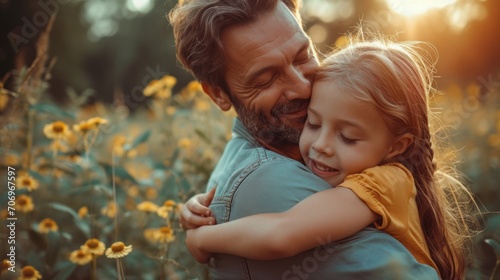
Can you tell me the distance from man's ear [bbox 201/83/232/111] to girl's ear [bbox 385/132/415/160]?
69 cm

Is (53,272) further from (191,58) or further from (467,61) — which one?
(467,61)

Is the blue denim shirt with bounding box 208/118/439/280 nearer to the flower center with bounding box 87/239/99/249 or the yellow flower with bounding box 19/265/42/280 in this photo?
the flower center with bounding box 87/239/99/249

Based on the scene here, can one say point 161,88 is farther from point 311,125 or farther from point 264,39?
point 311,125

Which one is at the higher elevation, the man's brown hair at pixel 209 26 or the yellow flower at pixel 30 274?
the man's brown hair at pixel 209 26

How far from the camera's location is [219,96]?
2227mm

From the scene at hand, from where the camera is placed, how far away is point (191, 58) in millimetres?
2164

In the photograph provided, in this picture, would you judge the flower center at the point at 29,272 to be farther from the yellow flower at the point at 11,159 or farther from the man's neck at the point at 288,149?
the man's neck at the point at 288,149

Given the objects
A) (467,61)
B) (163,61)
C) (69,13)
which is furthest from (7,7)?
(467,61)

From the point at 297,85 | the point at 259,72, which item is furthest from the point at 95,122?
the point at 297,85

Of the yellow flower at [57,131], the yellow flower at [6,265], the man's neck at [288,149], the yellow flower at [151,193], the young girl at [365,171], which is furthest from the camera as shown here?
the yellow flower at [151,193]

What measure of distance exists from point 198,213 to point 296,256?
39 cm

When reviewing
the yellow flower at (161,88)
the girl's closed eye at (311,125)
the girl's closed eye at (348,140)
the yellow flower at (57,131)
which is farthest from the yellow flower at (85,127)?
the girl's closed eye at (348,140)

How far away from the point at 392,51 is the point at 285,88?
1.27 ft

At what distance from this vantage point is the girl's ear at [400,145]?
5.84 feet
